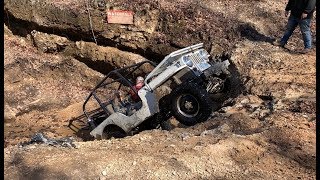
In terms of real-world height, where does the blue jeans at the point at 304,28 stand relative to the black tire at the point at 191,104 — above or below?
above

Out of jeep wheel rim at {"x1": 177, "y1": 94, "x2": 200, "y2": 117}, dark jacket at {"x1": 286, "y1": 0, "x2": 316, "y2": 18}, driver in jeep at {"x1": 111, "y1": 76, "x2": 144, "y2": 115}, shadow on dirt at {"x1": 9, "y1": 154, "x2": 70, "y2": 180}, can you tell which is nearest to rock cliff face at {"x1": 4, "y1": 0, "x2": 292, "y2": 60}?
dark jacket at {"x1": 286, "y1": 0, "x2": 316, "y2": 18}

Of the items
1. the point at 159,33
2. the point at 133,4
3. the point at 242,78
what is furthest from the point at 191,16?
the point at 242,78

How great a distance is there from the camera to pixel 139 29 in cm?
1266

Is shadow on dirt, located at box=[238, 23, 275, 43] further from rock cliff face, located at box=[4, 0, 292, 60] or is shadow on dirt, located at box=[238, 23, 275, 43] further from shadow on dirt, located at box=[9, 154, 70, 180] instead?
shadow on dirt, located at box=[9, 154, 70, 180]

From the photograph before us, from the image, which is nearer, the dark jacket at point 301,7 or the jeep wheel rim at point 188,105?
the jeep wheel rim at point 188,105

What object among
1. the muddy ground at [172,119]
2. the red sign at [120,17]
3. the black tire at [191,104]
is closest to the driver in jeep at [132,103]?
the black tire at [191,104]

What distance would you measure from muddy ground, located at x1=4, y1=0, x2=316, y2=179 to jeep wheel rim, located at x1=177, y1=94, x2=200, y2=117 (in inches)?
16.1

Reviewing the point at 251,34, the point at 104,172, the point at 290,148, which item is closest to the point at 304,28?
the point at 251,34

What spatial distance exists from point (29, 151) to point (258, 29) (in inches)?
303

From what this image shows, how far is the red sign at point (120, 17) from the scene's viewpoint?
12.7m

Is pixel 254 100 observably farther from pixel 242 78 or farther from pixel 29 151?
pixel 29 151

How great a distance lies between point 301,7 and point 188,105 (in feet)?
12.2

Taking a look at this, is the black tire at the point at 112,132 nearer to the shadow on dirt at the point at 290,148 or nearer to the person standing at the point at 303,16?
the shadow on dirt at the point at 290,148

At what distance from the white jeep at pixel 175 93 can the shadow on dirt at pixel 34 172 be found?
9.27 ft
